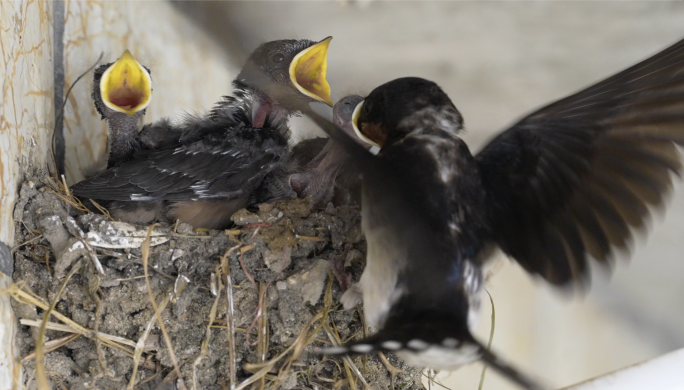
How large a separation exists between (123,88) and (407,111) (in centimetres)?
88

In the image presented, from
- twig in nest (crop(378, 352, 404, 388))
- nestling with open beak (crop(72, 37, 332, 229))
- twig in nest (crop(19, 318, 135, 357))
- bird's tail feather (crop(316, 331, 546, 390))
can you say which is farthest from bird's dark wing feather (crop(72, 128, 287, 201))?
bird's tail feather (crop(316, 331, 546, 390))

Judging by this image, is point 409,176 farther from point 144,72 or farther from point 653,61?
point 144,72

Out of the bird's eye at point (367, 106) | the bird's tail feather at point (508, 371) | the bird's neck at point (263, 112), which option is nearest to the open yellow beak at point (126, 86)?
the bird's neck at point (263, 112)

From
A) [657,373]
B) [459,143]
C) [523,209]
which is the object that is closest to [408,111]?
[459,143]

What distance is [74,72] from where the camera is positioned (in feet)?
5.73

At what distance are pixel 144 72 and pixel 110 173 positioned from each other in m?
0.30

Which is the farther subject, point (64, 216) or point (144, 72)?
point (144, 72)

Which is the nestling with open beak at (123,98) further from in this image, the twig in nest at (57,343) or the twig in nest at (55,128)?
the twig in nest at (57,343)

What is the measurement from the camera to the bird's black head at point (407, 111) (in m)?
1.12

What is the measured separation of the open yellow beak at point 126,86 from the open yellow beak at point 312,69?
0.41 metres

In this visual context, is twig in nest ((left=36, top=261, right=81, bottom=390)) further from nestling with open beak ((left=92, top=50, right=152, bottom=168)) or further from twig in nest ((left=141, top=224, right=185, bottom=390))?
nestling with open beak ((left=92, top=50, right=152, bottom=168))

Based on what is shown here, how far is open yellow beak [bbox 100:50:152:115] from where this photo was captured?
5.03 feet

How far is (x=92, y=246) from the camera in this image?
125 centimetres

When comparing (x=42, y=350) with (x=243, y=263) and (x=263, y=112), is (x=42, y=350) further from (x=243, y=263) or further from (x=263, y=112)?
(x=263, y=112)
